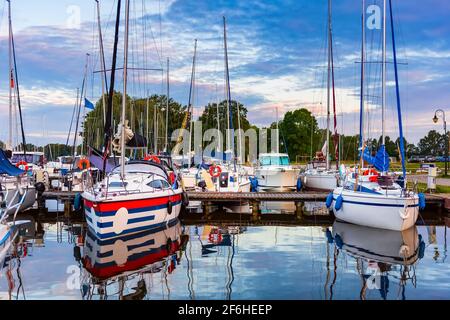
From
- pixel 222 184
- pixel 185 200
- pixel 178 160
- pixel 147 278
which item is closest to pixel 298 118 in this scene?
pixel 178 160

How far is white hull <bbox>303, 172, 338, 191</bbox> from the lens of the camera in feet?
122

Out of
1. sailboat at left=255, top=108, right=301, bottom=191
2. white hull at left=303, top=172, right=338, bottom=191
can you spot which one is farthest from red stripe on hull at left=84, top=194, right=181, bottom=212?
sailboat at left=255, top=108, right=301, bottom=191

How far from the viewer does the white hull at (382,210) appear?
1825 centimetres

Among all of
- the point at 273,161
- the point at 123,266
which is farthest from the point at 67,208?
the point at 273,161

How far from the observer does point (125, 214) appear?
16.8 metres

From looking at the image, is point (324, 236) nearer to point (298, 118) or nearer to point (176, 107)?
point (176, 107)

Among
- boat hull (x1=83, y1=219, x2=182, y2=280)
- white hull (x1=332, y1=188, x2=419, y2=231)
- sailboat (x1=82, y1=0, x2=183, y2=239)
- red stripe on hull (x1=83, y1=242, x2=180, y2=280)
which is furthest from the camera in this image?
white hull (x1=332, y1=188, x2=419, y2=231)

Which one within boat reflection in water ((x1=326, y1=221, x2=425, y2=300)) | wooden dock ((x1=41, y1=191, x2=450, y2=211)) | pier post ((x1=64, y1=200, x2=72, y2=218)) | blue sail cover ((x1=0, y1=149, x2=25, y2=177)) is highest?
blue sail cover ((x1=0, y1=149, x2=25, y2=177))

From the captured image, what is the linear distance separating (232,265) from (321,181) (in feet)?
83.8

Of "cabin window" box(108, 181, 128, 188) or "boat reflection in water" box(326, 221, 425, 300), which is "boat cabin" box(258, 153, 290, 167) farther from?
"cabin window" box(108, 181, 128, 188)

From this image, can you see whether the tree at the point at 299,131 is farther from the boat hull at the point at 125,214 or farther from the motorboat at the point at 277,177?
the boat hull at the point at 125,214

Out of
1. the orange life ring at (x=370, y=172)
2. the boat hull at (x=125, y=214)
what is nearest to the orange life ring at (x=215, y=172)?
the orange life ring at (x=370, y=172)

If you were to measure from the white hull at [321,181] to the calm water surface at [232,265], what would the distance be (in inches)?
688
